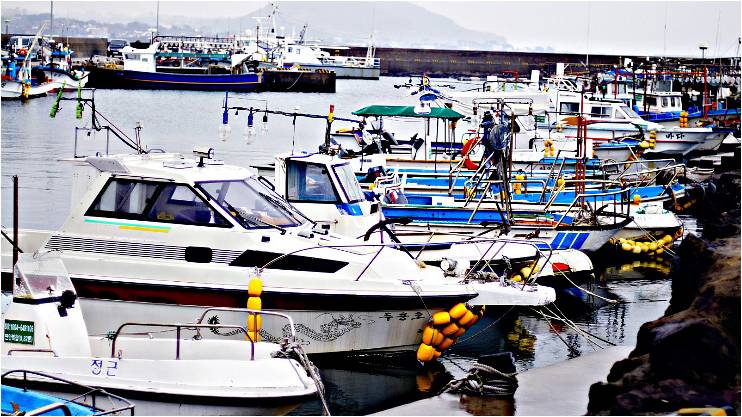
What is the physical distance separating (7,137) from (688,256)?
118 feet

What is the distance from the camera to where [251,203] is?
1429 centimetres

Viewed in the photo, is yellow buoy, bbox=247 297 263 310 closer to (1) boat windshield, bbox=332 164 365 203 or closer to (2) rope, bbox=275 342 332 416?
(2) rope, bbox=275 342 332 416

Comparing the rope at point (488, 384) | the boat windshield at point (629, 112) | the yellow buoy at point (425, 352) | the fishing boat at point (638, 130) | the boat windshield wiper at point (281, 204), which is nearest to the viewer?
the rope at point (488, 384)

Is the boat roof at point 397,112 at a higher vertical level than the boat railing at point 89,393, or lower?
higher

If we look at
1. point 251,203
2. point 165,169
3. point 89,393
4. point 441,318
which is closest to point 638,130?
point 441,318

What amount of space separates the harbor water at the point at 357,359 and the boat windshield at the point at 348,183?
271 cm

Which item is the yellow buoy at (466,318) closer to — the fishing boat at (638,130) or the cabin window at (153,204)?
the cabin window at (153,204)

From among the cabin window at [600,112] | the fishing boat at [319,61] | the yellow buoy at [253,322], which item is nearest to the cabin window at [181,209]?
the yellow buoy at [253,322]

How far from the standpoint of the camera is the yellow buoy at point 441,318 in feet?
45.8

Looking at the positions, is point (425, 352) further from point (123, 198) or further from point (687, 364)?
point (687, 364)

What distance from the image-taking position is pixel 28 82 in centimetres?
6806

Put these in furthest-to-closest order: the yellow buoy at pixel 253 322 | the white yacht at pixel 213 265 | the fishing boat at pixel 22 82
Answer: the fishing boat at pixel 22 82
the white yacht at pixel 213 265
the yellow buoy at pixel 253 322

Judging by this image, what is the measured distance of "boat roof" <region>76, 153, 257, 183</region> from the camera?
547 inches

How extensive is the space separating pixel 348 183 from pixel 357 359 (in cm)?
425
